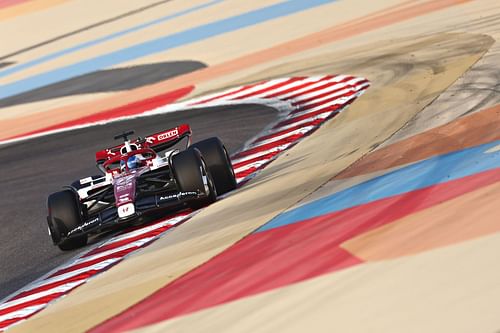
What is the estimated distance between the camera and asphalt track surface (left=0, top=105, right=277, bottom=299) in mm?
10930

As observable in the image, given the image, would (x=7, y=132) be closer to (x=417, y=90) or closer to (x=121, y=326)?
(x=417, y=90)

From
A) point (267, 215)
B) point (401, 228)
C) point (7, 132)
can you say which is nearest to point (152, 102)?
point (7, 132)

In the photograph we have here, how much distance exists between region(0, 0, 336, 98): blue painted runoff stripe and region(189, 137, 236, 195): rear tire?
2024 cm

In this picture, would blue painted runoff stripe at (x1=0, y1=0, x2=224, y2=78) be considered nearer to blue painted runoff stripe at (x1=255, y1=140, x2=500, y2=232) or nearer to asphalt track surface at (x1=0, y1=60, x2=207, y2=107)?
asphalt track surface at (x1=0, y1=60, x2=207, y2=107)

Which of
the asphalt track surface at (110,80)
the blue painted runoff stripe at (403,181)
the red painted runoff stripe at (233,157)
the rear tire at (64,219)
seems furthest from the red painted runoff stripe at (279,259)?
the asphalt track surface at (110,80)

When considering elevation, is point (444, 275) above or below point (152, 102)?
above

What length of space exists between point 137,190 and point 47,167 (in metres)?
7.41

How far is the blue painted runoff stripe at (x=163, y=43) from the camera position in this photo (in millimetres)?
32206

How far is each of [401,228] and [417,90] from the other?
8.12m

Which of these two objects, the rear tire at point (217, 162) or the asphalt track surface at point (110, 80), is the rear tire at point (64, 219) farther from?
the asphalt track surface at point (110, 80)

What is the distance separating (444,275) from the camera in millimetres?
6434

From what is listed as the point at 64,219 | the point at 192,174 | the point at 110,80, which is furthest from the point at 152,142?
the point at 110,80

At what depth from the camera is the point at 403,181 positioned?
30.9 ft

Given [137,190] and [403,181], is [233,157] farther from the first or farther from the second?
[403,181]
